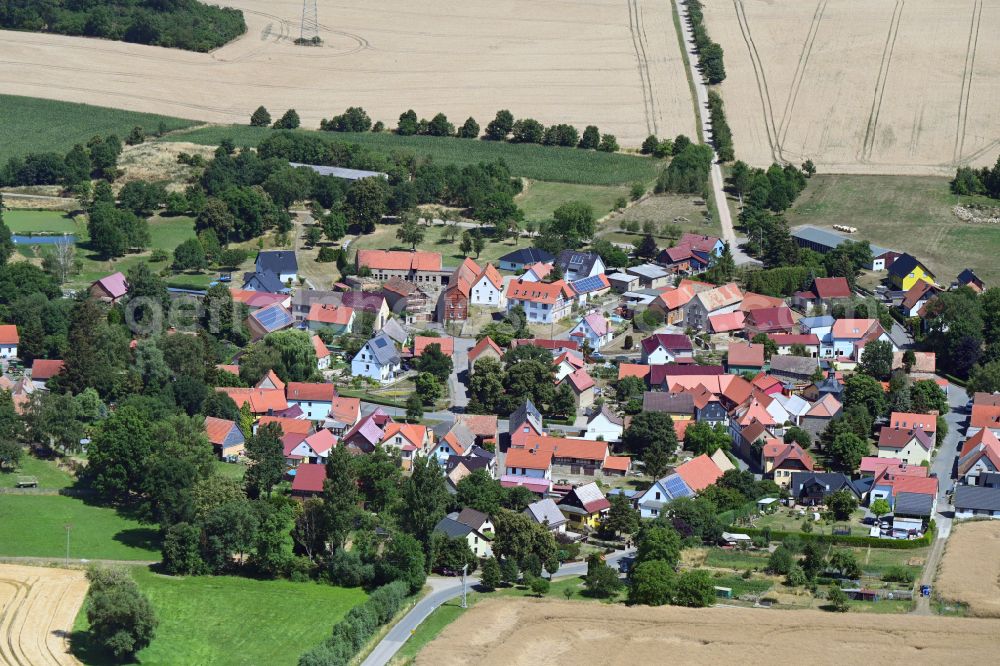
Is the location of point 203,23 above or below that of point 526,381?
above

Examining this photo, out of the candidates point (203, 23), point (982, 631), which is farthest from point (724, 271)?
point (203, 23)

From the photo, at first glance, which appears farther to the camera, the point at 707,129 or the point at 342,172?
the point at 707,129

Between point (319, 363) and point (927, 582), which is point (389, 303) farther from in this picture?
point (927, 582)

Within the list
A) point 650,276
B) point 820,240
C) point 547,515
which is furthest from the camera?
point 820,240

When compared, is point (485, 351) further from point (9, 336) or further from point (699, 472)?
point (9, 336)

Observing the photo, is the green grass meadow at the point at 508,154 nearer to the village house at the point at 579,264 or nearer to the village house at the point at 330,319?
the village house at the point at 579,264

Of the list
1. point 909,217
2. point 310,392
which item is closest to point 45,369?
point 310,392

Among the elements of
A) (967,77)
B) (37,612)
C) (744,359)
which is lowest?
(37,612)

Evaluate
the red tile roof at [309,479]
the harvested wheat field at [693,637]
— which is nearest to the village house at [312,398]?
the red tile roof at [309,479]
